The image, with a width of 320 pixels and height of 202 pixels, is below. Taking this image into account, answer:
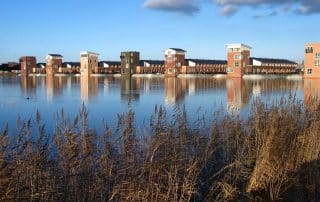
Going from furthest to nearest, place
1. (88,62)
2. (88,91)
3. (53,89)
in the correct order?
(88,62), (53,89), (88,91)

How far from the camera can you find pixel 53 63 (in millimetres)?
138000

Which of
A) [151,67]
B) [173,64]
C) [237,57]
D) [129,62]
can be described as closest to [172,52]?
[173,64]

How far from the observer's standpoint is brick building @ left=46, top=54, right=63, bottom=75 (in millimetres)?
137500

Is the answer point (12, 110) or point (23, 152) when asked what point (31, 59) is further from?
point (23, 152)

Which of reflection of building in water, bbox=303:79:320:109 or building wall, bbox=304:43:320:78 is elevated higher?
building wall, bbox=304:43:320:78

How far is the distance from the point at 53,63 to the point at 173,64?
178 ft

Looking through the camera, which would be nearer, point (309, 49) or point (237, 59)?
point (309, 49)

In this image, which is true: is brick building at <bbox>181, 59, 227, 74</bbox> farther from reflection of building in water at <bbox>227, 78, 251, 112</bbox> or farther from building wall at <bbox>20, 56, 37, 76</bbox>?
building wall at <bbox>20, 56, 37, 76</bbox>

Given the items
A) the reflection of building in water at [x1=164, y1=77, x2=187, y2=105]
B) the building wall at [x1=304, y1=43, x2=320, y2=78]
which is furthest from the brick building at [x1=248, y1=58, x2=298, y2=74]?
the reflection of building in water at [x1=164, y1=77, x2=187, y2=105]

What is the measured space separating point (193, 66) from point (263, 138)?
3958 inches

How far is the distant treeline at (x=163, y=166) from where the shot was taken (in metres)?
6.38

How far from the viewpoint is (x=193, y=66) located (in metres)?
109

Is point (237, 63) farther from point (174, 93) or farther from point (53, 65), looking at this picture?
point (53, 65)

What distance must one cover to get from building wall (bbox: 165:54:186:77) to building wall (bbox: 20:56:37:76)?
207 feet
